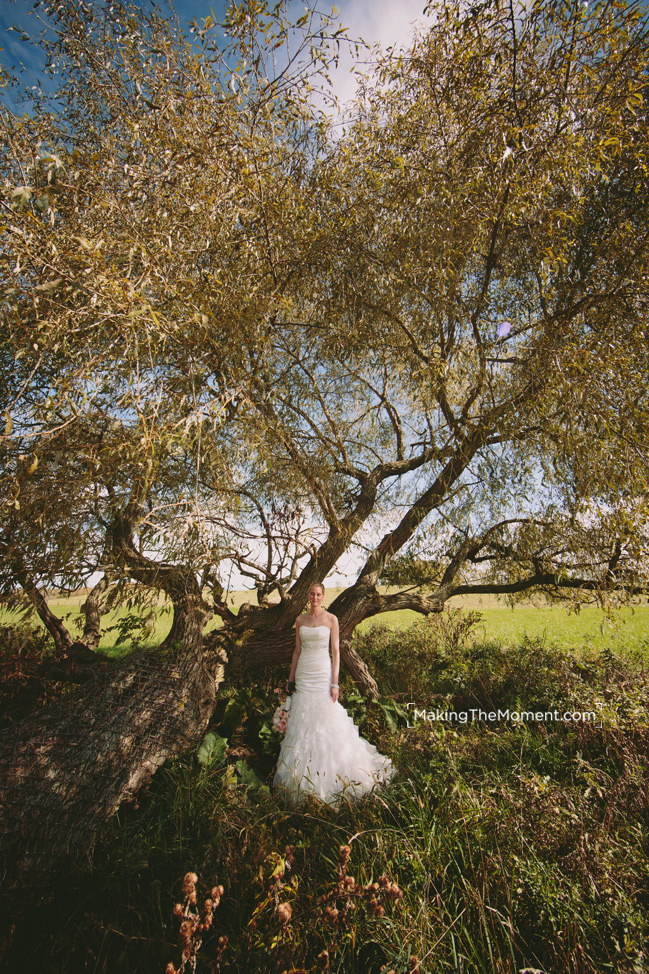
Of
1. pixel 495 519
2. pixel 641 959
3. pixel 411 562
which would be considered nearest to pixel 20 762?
pixel 641 959

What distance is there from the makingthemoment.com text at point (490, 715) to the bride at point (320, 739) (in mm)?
878

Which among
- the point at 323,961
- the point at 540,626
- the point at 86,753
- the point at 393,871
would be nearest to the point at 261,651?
the point at 86,753

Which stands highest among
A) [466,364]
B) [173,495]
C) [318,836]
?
[466,364]

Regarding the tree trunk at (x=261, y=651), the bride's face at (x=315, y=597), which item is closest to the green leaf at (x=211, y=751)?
the bride's face at (x=315, y=597)

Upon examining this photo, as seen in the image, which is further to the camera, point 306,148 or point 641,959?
point 306,148

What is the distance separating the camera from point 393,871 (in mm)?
2328

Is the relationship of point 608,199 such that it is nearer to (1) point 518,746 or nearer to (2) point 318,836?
(1) point 518,746

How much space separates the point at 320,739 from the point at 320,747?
70 mm

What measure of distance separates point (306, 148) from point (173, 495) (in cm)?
345

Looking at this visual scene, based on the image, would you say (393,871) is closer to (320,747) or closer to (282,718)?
(320,747)

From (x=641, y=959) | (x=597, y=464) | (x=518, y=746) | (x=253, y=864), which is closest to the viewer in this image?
(x=641, y=959)

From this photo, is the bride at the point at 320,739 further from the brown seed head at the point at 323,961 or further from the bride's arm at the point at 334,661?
the brown seed head at the point at 323,961

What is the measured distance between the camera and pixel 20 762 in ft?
9.61

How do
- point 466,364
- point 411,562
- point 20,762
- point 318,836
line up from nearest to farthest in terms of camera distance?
1. point 318,836
2. point 20,762
3. point 466,364
4. point 411,562
